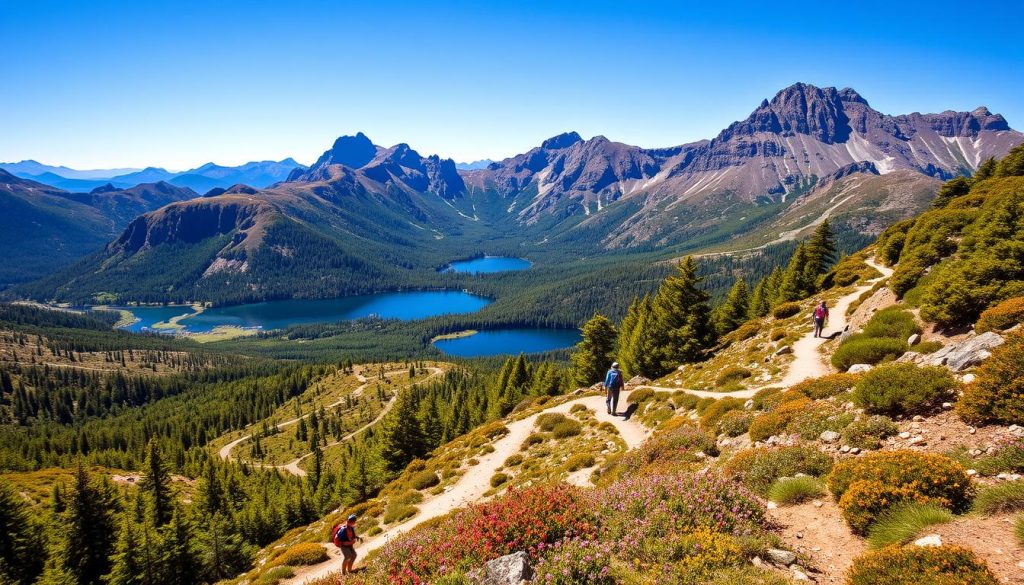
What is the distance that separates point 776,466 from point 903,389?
538 centimetres

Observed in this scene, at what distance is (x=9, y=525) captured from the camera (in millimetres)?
41375

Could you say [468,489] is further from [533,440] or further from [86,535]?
[86,535]

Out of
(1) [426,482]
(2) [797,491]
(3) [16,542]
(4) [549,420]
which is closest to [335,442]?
(3) [16,542]

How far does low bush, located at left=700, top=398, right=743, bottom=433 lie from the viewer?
2209 centimetres

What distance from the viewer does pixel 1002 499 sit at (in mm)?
8898

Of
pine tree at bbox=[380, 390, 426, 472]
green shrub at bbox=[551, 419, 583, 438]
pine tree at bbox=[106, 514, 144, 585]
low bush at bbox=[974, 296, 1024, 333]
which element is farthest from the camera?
pine tree at bbox=[380, 390, 426, 472]

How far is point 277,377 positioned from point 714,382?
201520mm

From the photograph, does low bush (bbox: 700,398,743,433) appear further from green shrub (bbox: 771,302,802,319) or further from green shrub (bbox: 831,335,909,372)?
green shrub (bbox: 771,302,802,319)

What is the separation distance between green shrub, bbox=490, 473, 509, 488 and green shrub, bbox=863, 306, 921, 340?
24.3 m

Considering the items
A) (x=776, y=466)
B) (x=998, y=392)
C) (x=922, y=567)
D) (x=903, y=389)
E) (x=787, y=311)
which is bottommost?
(x=787, y=311)

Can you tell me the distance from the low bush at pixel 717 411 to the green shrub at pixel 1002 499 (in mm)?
12079

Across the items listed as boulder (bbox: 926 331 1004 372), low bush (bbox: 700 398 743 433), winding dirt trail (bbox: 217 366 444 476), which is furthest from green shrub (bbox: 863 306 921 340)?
winding dirt trail (bbox: 217 366 444 476)

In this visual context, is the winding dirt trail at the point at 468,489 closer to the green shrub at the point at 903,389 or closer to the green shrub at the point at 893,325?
the green shrub at the point at 903,389

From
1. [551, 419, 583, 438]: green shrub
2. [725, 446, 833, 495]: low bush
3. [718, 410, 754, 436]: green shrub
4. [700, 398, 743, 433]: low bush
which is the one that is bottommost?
[551, 419, 583, 438]: green shrub
